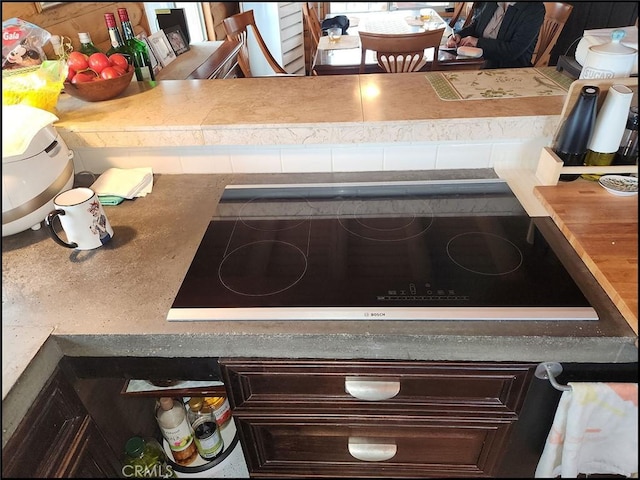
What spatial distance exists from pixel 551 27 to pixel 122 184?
3.08m

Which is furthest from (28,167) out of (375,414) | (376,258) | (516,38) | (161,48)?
(516,38)

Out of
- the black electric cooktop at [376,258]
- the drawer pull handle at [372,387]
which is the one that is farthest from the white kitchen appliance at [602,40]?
the drawer pull handle at [372,387]

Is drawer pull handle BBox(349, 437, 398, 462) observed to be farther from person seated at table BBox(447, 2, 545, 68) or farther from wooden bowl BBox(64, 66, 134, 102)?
person seated at table BBox(447, 2, 545, 68)

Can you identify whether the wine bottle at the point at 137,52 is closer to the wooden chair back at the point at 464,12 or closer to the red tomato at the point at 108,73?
the red tomato at the point at 108,73

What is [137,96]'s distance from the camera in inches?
47.4

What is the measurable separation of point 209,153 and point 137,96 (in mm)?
283

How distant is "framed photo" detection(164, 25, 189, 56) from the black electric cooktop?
1.29 metres

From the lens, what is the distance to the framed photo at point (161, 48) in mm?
1686

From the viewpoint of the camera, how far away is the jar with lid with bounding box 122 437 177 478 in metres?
1.09

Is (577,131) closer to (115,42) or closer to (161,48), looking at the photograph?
(115,42)

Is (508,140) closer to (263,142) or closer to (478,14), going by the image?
(263,142)

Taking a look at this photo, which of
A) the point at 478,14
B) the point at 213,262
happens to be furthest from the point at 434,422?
the point at 478,14

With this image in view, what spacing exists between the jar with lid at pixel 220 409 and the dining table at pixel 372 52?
1.73m

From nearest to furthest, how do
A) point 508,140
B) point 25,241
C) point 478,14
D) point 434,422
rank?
point 434,422, point 25,241, point 508,140, point 478,14
